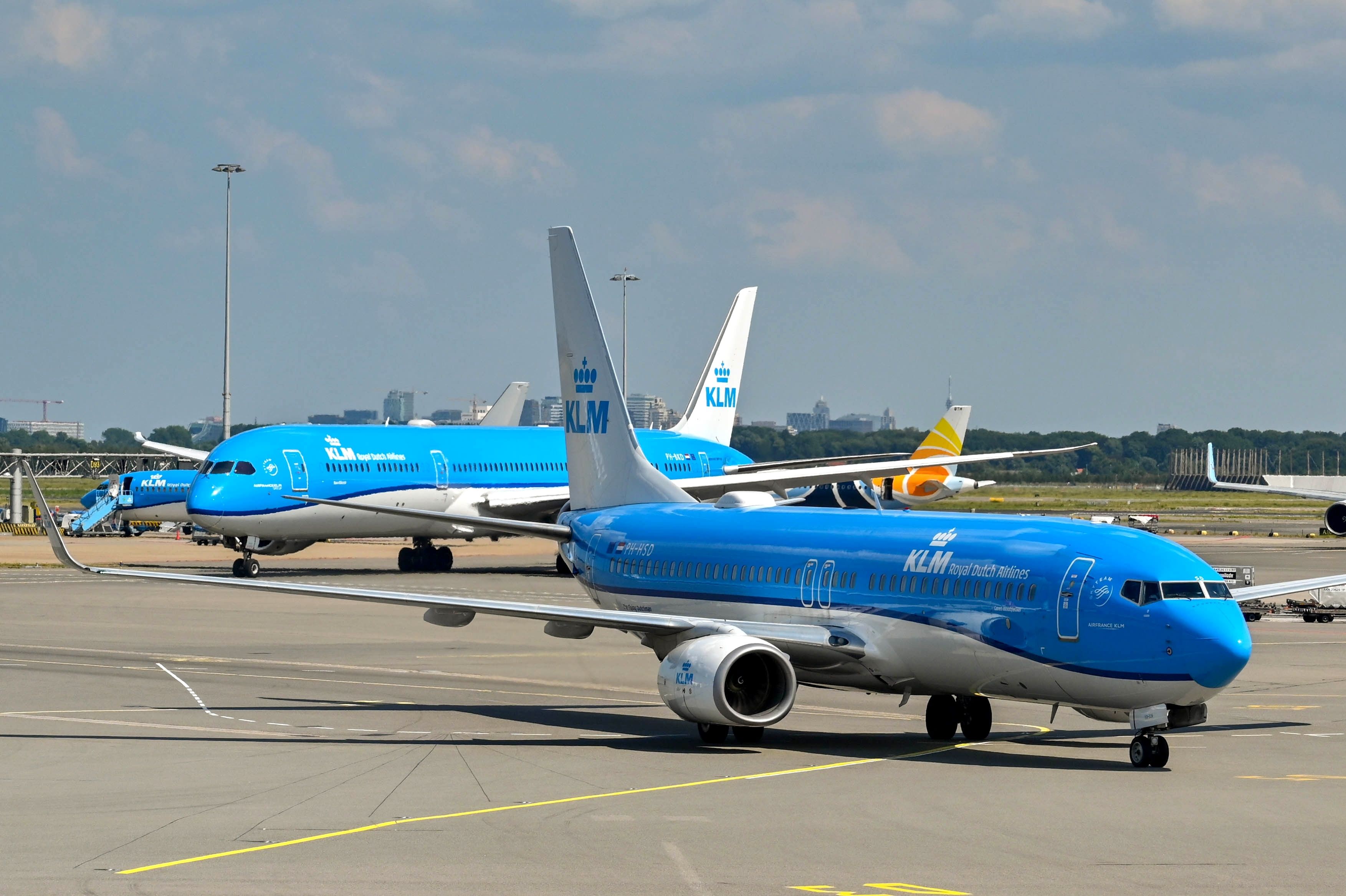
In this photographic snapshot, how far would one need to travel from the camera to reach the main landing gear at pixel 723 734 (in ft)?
81.2

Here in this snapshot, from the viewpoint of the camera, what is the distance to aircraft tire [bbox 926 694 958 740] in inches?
1010

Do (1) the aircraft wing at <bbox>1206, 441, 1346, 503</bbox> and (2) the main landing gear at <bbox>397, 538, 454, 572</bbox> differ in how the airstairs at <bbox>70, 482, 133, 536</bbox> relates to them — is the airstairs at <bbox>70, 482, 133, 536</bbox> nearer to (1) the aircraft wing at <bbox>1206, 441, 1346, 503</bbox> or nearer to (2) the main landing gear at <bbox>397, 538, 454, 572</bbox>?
(2) the main landing gear at <bbox>397, 538, 454, 572</bbox>

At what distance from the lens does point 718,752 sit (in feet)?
79.7

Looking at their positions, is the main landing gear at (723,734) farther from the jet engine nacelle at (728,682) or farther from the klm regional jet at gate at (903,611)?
the jet engine nacelle at (728,682)

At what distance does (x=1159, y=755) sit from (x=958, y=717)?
383 cm

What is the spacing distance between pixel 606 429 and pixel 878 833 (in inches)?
634

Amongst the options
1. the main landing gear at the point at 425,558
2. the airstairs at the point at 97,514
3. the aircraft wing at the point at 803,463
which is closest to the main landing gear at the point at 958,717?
the aircraft wing at the point at 803,463

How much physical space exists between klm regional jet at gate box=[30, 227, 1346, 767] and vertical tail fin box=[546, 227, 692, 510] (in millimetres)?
1381

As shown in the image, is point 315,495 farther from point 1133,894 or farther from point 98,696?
point 1133,894

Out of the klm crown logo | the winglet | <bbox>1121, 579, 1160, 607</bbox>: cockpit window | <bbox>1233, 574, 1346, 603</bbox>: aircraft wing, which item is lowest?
<bbox>1233, 574, 1346, 603</bbox>: aircraft wing

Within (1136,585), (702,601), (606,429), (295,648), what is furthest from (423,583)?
(1136,585)

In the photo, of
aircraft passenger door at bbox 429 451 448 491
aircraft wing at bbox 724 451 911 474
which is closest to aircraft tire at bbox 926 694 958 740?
aircraft wing at bbox 724 451 911 474

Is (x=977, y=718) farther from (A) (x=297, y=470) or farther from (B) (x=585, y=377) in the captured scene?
(A) (x=297, y=470)

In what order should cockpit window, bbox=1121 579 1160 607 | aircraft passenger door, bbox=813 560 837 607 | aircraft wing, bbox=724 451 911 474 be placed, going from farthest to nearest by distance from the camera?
aircraft wing, bbox=724 451 911 474 → aircraft passenger door, bbox=813 560 837 607 → cockpit window, bbox=1121 579 1160 607
